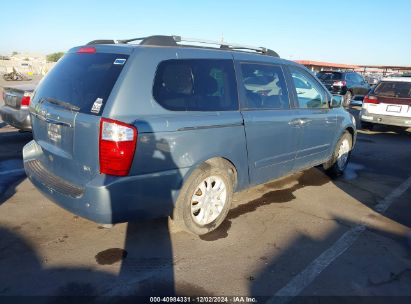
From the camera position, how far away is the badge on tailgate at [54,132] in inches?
132

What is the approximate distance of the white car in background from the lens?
9.78 m

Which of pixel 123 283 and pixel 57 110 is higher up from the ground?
pixel 57 110

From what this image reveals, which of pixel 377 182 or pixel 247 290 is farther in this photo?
pixel 377 182

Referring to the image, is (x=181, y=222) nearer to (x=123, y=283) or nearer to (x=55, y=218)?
(x=123, y=283)

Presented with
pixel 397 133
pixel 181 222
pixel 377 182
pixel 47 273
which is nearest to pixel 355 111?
pixel 397 133

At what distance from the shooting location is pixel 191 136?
11.1ft

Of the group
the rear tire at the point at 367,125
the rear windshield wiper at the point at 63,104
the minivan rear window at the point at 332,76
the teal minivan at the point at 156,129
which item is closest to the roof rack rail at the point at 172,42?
the teal minivan at the point at 156,129

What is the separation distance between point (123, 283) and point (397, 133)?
10282 mm

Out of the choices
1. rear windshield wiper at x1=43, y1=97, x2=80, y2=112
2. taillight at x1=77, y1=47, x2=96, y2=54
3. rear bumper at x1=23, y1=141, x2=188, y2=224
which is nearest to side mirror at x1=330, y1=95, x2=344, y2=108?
rear bumper at x1=23, y1=141, x2=188, y2=224

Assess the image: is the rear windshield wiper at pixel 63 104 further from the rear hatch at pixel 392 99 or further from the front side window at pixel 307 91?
the rear hatch at pixel 392 99

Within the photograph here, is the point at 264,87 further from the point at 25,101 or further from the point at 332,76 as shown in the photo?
the point at 332,76

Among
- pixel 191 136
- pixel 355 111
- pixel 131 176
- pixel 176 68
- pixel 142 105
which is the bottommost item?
pixel 355 111

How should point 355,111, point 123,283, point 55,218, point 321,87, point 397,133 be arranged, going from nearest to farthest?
point 123,283
point 55,218
point 321,87
point 397,133
point 355,111

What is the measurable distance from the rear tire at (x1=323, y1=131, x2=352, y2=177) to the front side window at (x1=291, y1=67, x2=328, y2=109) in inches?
36.1
